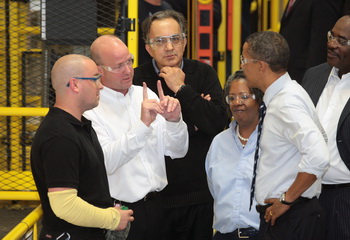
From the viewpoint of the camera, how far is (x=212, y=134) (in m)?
3.26

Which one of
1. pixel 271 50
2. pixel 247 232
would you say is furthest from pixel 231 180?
pixel 271 50

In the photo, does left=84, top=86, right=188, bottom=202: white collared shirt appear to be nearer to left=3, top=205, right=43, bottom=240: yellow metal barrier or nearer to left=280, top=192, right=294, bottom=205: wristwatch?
left=3, top=205, right=43, bottom=240: yellow metal barrier

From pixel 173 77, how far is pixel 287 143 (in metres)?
0.85

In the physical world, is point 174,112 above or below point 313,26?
below

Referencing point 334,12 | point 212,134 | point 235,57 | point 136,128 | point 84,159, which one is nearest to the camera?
point 84,159

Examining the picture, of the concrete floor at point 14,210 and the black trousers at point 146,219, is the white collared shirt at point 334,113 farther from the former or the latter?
the concrete floor at point 14,210

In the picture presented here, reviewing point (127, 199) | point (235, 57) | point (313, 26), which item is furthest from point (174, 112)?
point (235, 57)

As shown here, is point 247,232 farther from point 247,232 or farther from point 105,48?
point 105,48

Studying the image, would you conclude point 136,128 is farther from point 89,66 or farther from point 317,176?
point 317,176

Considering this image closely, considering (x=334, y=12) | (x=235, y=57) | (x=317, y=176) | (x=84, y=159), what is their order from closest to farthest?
(x=84, y=159) → (x=317, y=176) → (x=334, y=12) → (x=235, y=57)

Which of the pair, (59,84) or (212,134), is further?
(212,134)

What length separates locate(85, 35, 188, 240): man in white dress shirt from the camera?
2.89m

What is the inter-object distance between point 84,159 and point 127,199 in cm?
59

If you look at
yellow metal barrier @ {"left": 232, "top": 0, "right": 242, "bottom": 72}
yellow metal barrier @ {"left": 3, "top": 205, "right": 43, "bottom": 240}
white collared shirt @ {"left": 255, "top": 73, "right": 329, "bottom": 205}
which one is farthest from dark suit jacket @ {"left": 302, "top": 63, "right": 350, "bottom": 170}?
A: yellow metal barrier @ {"left": 232, "top": 0, "right": 242, "bottom": 72}
